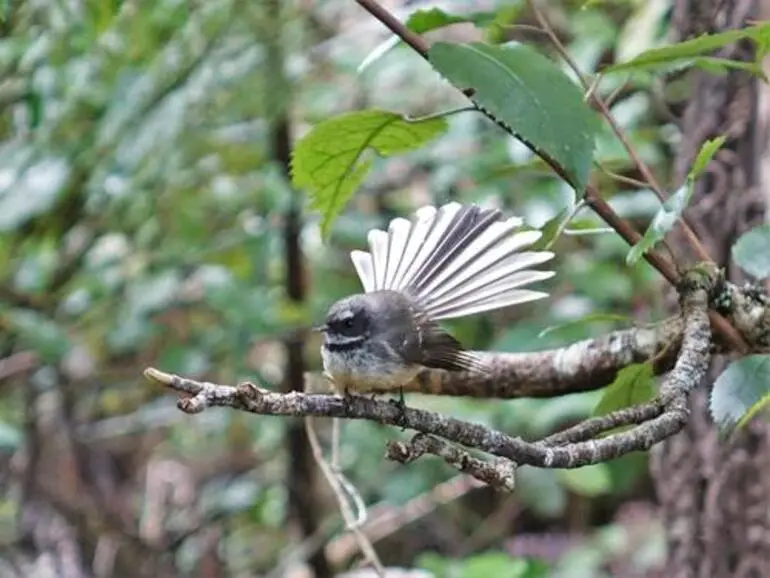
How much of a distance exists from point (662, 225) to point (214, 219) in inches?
60.7

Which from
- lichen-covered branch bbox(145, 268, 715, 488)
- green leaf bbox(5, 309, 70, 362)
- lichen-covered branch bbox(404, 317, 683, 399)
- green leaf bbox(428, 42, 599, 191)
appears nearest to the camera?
lichen-covered branch bbox(145, 268, 715, 488)

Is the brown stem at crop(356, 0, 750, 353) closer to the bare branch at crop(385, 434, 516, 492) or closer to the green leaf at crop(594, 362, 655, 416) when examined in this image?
the green leaf at crop(594, 362, 655, 416)

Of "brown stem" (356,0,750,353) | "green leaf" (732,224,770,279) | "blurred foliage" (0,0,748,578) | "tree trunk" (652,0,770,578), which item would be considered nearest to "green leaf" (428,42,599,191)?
"brown stem" (356,0,750,353)

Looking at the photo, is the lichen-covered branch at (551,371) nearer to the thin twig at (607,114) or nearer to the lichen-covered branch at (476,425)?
the thin twig at (607,114)

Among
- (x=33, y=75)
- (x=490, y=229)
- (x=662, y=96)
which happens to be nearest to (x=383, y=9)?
(x=490, y=229)

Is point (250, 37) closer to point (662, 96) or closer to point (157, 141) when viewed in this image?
point (157, 141)

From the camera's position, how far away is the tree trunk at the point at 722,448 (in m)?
1.47

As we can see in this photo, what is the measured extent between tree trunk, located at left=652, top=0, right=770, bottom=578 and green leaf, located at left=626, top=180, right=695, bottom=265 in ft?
2.09

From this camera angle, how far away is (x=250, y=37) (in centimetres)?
204

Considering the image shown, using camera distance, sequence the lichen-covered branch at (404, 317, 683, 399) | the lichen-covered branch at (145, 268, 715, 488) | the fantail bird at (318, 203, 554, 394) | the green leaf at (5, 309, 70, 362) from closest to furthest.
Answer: the lichen-covered branch at (145, 268, 715, 488), the fantail bird at (318, 203, 554, 394), the lichen-covered branch at (404, 317, 683, 399), the green leaf at (5, 309, 70, 362)

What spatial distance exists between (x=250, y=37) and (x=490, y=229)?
3.97ft

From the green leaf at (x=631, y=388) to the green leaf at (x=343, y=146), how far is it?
25cm

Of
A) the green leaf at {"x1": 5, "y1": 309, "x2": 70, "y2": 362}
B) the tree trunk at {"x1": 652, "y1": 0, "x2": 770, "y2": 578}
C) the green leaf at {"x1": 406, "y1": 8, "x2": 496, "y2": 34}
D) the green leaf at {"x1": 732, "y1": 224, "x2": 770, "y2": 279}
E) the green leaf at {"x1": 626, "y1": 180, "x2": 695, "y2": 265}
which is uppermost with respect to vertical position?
the green leaf at {"x1": 406, "y1": 8, "x2": 496, "y2": 34}

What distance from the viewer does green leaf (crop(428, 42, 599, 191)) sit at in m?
0.78
